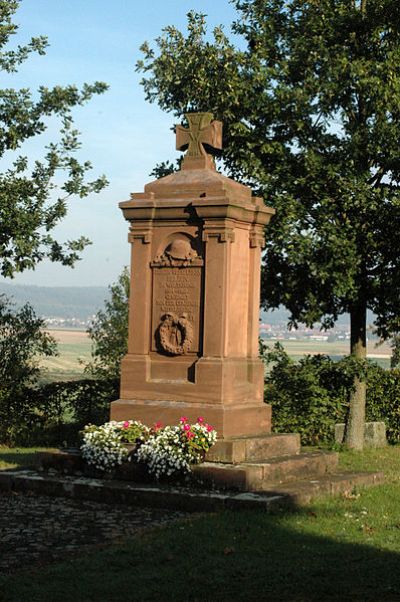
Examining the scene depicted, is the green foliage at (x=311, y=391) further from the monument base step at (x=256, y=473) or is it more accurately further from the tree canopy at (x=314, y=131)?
the monument base step at (x=256, y=473)

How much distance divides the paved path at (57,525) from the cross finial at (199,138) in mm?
5402

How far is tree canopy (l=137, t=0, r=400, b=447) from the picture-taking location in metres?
18.4

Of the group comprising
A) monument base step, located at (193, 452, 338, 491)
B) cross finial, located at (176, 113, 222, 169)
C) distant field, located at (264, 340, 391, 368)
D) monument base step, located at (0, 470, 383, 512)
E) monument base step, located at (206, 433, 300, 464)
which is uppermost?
cross finial, located at (176, 113, 222, 169)

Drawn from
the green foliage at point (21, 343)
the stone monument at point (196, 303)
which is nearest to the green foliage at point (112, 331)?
the green foliage at point (21, 343)

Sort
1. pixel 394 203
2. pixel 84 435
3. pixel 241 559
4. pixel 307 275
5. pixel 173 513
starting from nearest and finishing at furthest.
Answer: pixel 241 559 → pixel 173 513 → pixel 84 435 → pixel 394 203 → pixel 307 275

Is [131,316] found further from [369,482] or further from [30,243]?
[30,243]

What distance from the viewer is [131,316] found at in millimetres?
14477

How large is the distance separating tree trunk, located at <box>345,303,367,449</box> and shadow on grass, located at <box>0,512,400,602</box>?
10.4m

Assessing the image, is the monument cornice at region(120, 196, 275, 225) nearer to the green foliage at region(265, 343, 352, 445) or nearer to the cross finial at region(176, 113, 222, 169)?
the cross finial at region(176, 113, 222, 169)

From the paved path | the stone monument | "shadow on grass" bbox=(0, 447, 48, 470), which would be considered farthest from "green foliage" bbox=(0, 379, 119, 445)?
the paved path

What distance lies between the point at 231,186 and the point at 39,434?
30.8ft

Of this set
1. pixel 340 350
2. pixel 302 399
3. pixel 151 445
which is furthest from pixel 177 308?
pixel 340 350

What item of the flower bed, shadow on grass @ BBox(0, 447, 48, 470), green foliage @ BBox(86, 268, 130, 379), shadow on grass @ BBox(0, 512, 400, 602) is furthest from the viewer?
green foliage @ BBox(86, 268, 130, 379)

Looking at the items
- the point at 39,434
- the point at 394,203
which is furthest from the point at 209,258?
the point at 39,434
